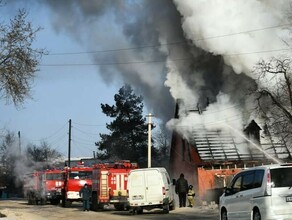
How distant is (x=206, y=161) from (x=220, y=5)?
10151 millimetres

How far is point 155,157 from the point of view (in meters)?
65.2

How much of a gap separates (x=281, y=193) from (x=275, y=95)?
863 inches

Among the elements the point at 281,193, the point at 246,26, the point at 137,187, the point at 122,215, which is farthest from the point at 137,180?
the point at 246,26

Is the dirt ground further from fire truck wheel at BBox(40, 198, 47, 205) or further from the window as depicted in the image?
fire truck wheel at BBox(40, 198, 47, 205)

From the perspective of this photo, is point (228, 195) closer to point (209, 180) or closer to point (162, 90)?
point (209, 180)

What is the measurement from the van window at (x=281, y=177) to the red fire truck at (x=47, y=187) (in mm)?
27973

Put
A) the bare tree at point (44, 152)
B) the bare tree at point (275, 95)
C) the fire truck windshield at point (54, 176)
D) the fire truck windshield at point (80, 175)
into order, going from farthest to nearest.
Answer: the bare tree at point (44, 152)
the fire truck windshield at point (54, 176)
the fire truck windshield at point (80, 175)
the bare tree at point (275, 95)

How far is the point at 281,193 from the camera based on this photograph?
41.1 feet

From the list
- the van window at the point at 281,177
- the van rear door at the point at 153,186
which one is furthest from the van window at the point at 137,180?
the van window at the point at 281,177

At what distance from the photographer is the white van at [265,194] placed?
12.5 m

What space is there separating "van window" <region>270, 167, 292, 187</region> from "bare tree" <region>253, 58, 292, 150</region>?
17.9m

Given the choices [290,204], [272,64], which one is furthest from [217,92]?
[290,204]

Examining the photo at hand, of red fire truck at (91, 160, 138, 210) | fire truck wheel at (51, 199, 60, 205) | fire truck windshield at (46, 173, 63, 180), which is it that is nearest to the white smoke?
red fire truck at (91, 160, 138, 210)

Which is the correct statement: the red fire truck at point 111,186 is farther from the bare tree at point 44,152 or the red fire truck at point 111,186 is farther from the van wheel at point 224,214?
the bare tree at point 44,152
